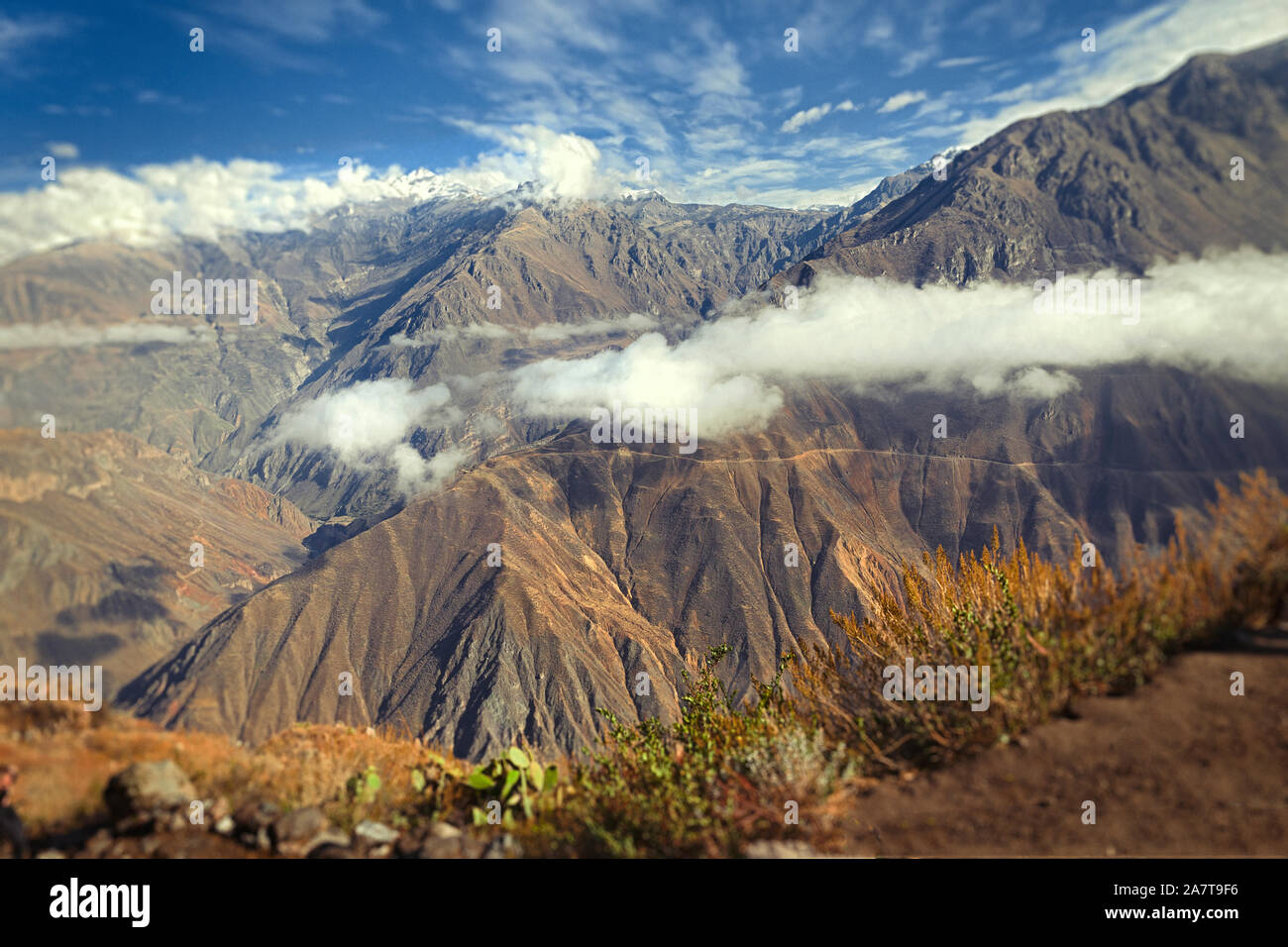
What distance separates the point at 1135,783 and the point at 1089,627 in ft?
6.01

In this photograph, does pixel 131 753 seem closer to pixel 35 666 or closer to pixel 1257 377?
pixel 35 666

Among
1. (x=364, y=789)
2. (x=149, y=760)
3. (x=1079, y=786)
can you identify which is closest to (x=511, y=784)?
(x=364, y=789)

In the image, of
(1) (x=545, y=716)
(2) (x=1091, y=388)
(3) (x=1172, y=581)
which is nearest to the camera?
(3) (x=1172, y=581)

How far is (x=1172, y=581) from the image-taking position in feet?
20.2

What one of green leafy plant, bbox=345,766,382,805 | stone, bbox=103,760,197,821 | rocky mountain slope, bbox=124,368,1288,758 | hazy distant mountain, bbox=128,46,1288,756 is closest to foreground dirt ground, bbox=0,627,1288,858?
stone, bbox=103,760,197,821

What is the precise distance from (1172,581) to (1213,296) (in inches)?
1292

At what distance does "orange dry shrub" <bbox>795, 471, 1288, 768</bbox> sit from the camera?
5.89 metres

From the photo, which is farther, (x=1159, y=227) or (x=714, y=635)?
(x=714, y=635)

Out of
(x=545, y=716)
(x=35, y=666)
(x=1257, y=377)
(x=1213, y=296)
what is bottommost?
(x=545, y=716)

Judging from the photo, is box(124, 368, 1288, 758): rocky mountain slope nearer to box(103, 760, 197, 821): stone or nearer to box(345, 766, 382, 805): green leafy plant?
box(345, 766, 382, 805): green leafy plant

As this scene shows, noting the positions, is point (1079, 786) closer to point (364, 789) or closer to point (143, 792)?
point (364, 789)
